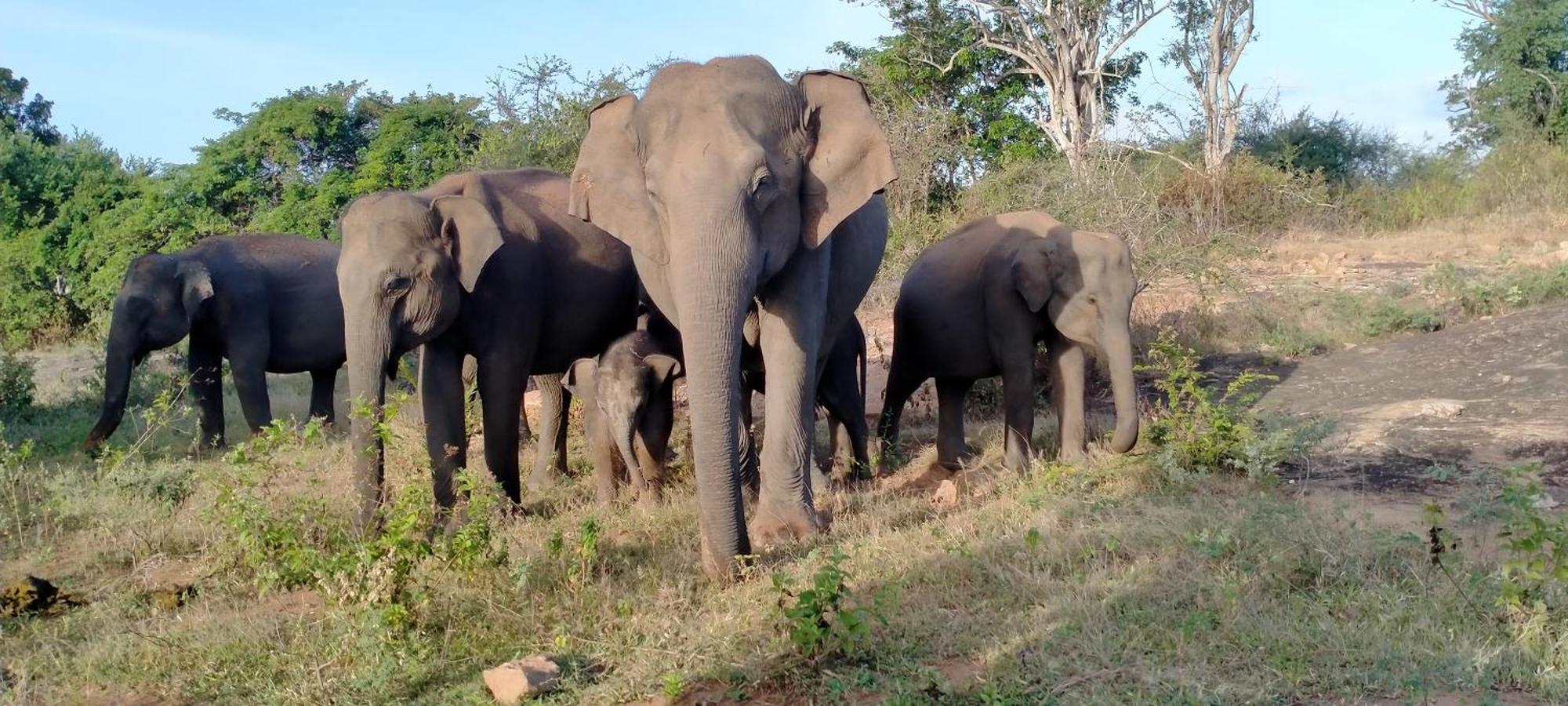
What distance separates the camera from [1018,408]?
8.11 metres

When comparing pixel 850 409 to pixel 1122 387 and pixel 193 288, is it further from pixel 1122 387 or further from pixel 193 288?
pixel 193 288

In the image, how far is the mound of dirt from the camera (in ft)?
23.6

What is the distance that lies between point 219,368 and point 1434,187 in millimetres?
21326

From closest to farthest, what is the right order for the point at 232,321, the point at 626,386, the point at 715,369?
the point at 715,369
the point at 626,386
the point at 232,321

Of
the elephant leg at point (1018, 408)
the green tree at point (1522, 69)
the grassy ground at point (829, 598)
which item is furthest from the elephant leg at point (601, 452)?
the green tree at point (1522, 69)

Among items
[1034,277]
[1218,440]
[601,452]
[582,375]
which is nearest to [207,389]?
[582,375]

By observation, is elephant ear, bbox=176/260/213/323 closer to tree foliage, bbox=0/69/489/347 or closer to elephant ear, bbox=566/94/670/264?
elephant ear, bbox=566/94/670/264

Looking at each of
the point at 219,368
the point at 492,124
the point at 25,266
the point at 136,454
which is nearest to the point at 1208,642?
the point at 136,454

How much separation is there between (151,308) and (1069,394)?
706 centimetres

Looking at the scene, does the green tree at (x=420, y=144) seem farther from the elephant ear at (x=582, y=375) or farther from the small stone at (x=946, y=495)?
the small stone at (x=946, y=495)

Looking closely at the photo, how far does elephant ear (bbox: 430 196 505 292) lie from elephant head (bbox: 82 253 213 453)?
4627 mm

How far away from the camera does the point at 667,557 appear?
575 cm

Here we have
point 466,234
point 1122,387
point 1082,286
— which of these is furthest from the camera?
point 1082,286

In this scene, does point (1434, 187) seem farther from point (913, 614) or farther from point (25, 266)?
point (25, 266)
